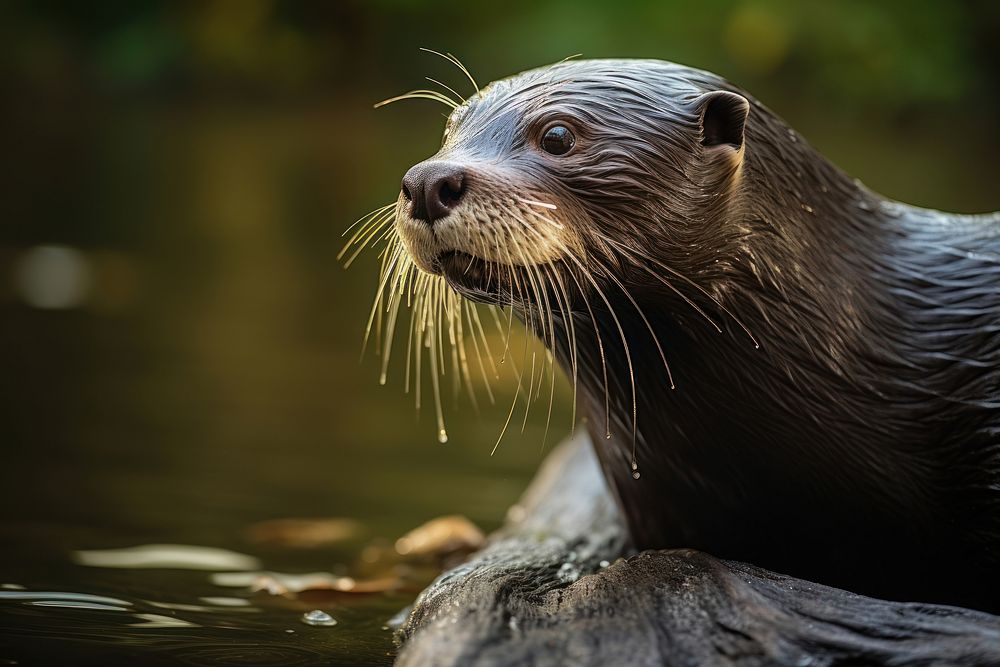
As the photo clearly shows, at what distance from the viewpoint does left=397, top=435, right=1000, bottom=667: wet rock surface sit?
1809mm

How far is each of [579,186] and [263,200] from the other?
9162mm

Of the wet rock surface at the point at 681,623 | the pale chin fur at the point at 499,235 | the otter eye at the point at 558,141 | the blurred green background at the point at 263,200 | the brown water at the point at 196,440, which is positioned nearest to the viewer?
the wet rock surface at the point at 681,623

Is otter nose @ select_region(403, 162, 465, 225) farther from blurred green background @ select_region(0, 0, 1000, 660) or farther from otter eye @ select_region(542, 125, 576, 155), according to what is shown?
blurred green background @ select_region(0, 0, 1000, 660)

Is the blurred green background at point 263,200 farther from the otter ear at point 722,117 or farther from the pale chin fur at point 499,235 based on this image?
the otter ear at point 722,117

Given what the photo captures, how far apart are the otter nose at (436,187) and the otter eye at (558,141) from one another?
21cm

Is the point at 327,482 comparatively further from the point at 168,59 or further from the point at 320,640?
the point at 168,59

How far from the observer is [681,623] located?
74.9 inches

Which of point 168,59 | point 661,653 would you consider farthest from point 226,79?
point 661,653

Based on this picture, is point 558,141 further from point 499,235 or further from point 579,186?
point 499,235

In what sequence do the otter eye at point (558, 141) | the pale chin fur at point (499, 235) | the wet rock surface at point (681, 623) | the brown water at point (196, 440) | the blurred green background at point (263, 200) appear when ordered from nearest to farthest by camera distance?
1. the wet rock surface at point (681, 623)
2. the pale chin fur at point (499, 235)
3. the otter eye at point (558, 141)
4. the brown water at point (196, 440)
5. the blurred green background at point (263, 200)

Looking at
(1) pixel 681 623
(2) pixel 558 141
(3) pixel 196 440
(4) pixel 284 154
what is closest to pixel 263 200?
(4) pixel 284 154

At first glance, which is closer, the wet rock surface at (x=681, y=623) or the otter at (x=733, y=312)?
the wet rock surface at (x=681, y=623)

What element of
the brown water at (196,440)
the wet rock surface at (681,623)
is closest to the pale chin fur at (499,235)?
the wet rock surface at (681,623)

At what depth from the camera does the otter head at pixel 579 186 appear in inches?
80.0
